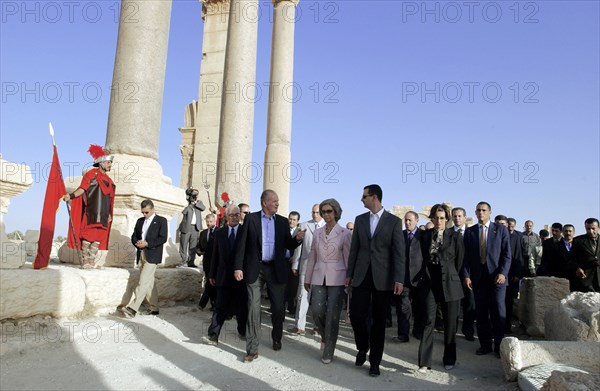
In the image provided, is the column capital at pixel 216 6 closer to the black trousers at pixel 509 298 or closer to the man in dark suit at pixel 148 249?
the man in dark suit at pixel 148 249

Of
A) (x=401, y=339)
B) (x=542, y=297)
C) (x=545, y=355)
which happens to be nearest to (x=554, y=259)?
(x=542, y=297)

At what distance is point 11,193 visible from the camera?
498 cm

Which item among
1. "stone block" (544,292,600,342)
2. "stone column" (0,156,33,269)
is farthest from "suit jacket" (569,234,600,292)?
"stone column" (0,156,33,269)

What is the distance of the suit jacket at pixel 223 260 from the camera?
5391 mm

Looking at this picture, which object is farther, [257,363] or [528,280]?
[528,280]

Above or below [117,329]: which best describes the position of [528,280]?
above

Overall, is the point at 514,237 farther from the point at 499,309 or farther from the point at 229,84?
the point at 229,84

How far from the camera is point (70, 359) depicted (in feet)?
14.1

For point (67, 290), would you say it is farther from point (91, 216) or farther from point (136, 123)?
point (136, 123)

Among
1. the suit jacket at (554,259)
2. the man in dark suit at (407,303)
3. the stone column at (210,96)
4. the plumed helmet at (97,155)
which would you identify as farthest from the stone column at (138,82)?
the stone column at (210,96)

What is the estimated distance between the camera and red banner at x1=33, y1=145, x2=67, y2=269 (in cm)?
501

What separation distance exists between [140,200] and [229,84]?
5.70 meters

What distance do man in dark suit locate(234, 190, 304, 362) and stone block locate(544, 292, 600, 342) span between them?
296 cm

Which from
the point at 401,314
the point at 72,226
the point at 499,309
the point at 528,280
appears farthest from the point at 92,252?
the point at 528,280
